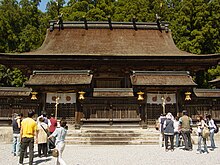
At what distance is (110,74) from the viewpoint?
20750 millimetres

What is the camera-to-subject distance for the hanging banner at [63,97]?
57.8 ft

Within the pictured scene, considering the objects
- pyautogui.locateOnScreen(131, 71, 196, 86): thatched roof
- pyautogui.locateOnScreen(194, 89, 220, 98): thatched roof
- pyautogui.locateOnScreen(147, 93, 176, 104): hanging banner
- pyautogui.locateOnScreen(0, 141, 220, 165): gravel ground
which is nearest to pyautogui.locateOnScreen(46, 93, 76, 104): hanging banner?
pyautogui.locateOnScreen(131, 71, 196, 86): thatched roof

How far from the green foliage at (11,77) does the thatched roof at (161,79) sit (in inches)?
713

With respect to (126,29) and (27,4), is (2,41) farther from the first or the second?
(126,29)

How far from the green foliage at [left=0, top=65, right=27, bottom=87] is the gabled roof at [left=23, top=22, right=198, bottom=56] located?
9.46 metres

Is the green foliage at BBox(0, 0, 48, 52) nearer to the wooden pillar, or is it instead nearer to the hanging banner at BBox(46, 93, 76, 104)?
the hanging banner at BBox(46, 93, 76, 104)

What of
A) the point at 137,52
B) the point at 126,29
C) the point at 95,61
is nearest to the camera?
the point at 95,61

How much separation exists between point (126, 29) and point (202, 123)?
1505cm

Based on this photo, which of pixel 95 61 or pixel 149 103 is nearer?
pixel 149 103

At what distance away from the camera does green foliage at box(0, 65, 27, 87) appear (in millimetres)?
31550

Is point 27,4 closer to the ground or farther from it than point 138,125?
farther from it

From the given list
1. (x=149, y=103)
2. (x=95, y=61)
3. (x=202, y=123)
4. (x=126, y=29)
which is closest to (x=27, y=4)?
(x=126, y=29)

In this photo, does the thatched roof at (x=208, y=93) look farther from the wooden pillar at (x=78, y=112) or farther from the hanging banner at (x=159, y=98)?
the wooden pillar at (x=78, y=112)

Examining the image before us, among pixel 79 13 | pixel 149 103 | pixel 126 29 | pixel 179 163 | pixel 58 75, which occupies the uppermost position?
pixel 79 13
